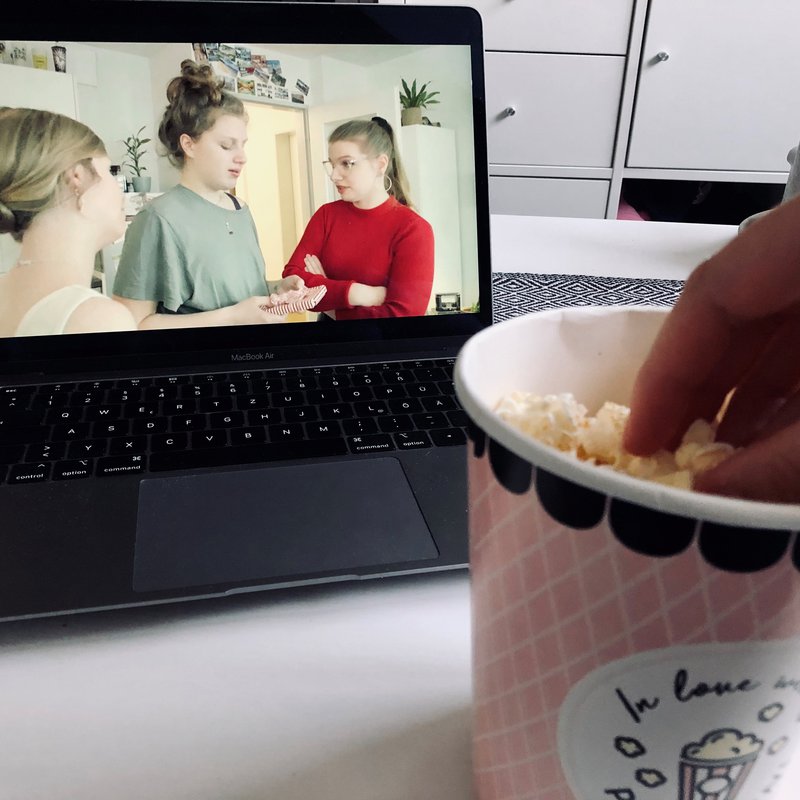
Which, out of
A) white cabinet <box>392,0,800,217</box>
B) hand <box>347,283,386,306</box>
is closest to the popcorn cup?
hand <box>347,283,386,306</box>

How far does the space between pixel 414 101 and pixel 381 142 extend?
4 cm

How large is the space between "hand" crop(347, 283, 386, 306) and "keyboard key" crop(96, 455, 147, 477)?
21 centimetres

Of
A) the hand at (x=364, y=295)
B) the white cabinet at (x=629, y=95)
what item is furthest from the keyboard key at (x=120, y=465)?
the white cabinet at (x=629, y=95)

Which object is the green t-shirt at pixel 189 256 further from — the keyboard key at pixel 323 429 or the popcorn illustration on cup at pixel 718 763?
the popcorn illustration on cup at pixel 718 763

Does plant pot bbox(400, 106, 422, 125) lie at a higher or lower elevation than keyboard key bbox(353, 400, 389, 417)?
higher

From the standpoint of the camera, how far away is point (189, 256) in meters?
0.54

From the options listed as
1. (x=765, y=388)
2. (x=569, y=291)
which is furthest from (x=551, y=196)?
(x=765, y=388)

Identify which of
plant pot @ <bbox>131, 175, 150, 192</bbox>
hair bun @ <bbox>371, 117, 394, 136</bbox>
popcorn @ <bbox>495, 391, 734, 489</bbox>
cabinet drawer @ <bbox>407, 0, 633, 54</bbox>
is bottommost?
popcorn @ <bbox>495, 391, 734, 489</bbox>

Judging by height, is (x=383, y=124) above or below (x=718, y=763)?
above

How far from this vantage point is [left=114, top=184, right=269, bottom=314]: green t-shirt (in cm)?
53

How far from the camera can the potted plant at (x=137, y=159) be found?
523 mm

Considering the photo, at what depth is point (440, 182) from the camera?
55cm

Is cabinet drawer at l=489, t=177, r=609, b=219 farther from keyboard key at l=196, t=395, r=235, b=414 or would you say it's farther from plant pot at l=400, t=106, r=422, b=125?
keyboard key at l=196, t=395, r=235, b=414

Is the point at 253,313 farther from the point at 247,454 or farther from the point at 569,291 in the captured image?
the point at 569,291
